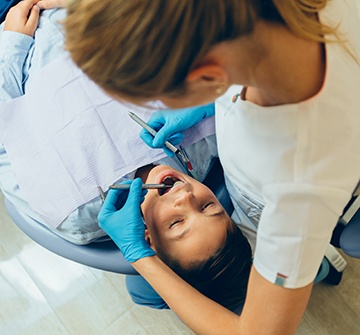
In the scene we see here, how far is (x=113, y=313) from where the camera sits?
1567mm

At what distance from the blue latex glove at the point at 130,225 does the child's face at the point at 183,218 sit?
0.15 ft

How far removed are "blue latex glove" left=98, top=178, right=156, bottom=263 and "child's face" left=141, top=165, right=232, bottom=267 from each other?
0.15 feet

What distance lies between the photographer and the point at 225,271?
3.44 ft

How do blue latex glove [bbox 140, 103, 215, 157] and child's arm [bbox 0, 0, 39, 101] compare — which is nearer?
blue latex glove [bbox 140, 103, 215, 157]

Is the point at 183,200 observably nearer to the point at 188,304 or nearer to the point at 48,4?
the point at 188,304

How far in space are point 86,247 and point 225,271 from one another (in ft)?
1.24

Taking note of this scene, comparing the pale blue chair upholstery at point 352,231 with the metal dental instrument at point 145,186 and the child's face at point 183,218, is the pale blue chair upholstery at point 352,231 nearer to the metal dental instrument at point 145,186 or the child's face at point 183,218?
the child's face at point 183,218

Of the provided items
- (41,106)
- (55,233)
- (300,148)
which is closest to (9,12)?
(41,106)

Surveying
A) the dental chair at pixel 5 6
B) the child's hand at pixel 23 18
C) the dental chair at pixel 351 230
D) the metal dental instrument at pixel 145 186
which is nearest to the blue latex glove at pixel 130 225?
the metal dental instrument at pixel 145 186

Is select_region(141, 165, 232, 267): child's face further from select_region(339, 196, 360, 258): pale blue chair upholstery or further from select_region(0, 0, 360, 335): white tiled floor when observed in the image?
select_region(0, 0, 360, 335): white tiled floor

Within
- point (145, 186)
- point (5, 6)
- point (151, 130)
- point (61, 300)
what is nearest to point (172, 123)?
point (151, 130)

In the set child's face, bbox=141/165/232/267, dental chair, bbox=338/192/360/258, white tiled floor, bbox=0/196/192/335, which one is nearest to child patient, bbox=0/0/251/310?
child's face, bbox=141/165/232/267

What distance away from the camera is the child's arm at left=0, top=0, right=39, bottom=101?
1.24m

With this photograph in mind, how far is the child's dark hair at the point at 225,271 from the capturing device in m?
1.04
